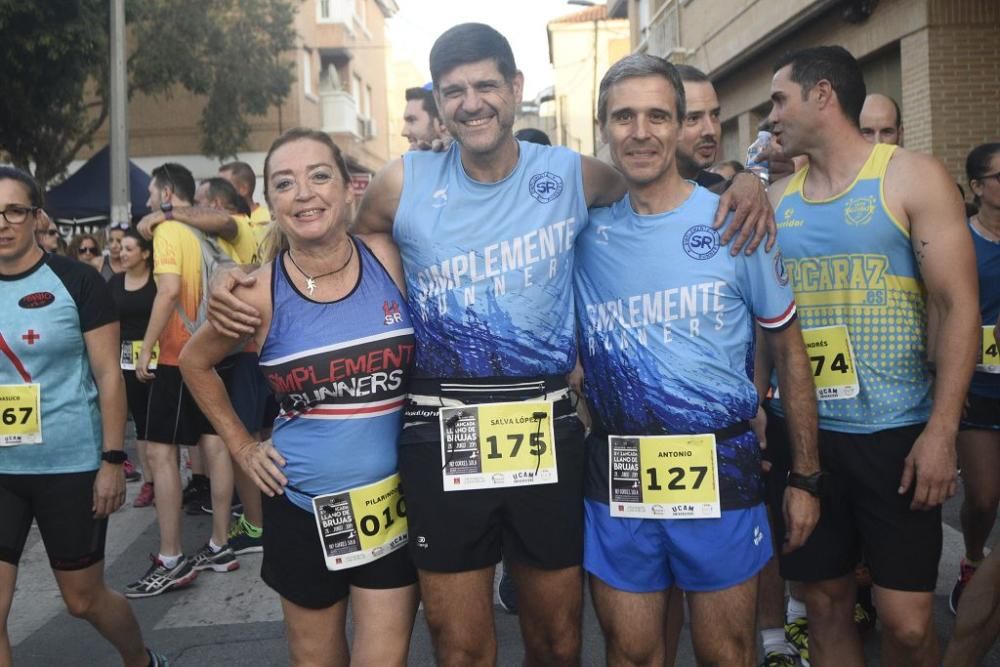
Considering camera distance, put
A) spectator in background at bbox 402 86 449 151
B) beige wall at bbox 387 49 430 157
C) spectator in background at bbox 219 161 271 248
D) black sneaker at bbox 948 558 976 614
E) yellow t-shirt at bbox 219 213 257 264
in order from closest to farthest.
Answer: black sneaker at bbox 948 558 976 614 < spectator in background at bbox 402 86 449 151 < yellow t-shirt at bbox 219 213 257 264 < spectator in background at bbox 219 161 271 248 < beige wall at bbox 387 49 430 157

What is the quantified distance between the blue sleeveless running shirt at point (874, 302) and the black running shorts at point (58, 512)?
2.71m

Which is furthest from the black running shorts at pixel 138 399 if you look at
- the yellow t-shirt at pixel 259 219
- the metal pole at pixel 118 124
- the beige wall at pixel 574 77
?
the beige wall at pixel 574 77

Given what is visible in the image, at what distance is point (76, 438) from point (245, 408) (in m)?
2.42

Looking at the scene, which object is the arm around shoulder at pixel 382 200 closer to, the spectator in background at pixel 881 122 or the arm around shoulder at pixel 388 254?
the arm around shoulder at pixel 388 254

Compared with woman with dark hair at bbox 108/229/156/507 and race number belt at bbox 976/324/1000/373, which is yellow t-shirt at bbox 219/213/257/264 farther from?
race number belt at bbox 976/324/1000/373

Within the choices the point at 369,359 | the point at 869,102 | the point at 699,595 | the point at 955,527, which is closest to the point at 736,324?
the point at 699,595

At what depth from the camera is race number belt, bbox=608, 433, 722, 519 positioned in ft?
9.97

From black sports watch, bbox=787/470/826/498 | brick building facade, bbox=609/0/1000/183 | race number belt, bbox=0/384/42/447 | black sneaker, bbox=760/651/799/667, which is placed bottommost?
black sneaker, bbox=760/651/799/667

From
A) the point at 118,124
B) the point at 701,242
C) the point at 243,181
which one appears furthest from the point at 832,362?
the point at 118,124

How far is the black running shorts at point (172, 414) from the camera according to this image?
5934 mm

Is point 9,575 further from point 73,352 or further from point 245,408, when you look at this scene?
point 245,408

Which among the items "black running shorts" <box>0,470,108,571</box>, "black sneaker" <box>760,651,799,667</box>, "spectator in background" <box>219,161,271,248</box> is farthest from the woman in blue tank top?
"spectator in background" <box>219,161,271,248</box>

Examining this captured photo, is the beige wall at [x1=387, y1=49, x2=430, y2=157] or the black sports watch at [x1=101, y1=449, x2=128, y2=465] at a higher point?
the beige wall at [x1=387, y1=49, x2=430, y2=157]

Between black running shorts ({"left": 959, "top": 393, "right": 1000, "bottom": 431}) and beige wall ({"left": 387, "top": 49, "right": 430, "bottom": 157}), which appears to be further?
beige wall ({"left": 387, "top": 49, "right": 430, "bottom": 157})
